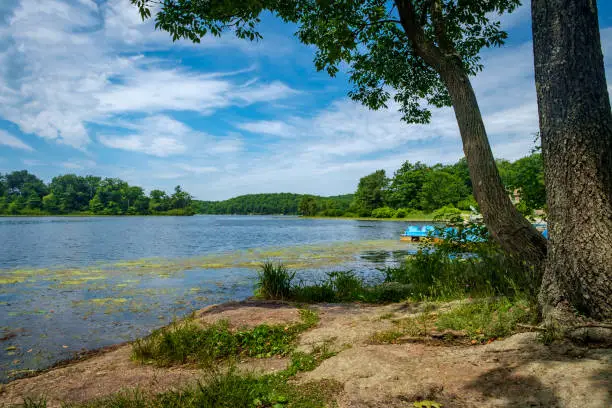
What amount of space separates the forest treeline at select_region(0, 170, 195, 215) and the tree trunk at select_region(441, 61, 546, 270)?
13720 cm

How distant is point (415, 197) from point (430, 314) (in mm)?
85716

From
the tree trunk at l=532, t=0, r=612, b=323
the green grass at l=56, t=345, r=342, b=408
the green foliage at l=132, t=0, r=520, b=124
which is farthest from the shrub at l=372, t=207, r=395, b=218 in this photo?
the green grass at l=56, t=345, r=342, b=408

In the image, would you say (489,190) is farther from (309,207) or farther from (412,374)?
(309,207)

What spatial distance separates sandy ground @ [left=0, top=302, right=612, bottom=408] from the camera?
269 cm

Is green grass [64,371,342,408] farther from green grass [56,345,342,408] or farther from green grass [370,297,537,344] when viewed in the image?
green grass [370,297,537,344]

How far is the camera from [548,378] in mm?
2797

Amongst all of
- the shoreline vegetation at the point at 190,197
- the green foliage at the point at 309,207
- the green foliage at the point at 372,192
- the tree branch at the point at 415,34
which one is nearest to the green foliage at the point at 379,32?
the tree branch at the point at 415,34

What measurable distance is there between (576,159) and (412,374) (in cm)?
279

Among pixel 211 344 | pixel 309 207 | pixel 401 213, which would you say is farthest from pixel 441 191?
pixel 211 344

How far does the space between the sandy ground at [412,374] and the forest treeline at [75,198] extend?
135 m

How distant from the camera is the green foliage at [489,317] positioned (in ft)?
13.3

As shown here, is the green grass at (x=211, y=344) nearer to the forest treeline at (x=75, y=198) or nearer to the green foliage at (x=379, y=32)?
the green foliage at (x=379, y=32)

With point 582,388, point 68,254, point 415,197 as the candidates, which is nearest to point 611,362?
point 582,388

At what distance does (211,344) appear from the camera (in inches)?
204
